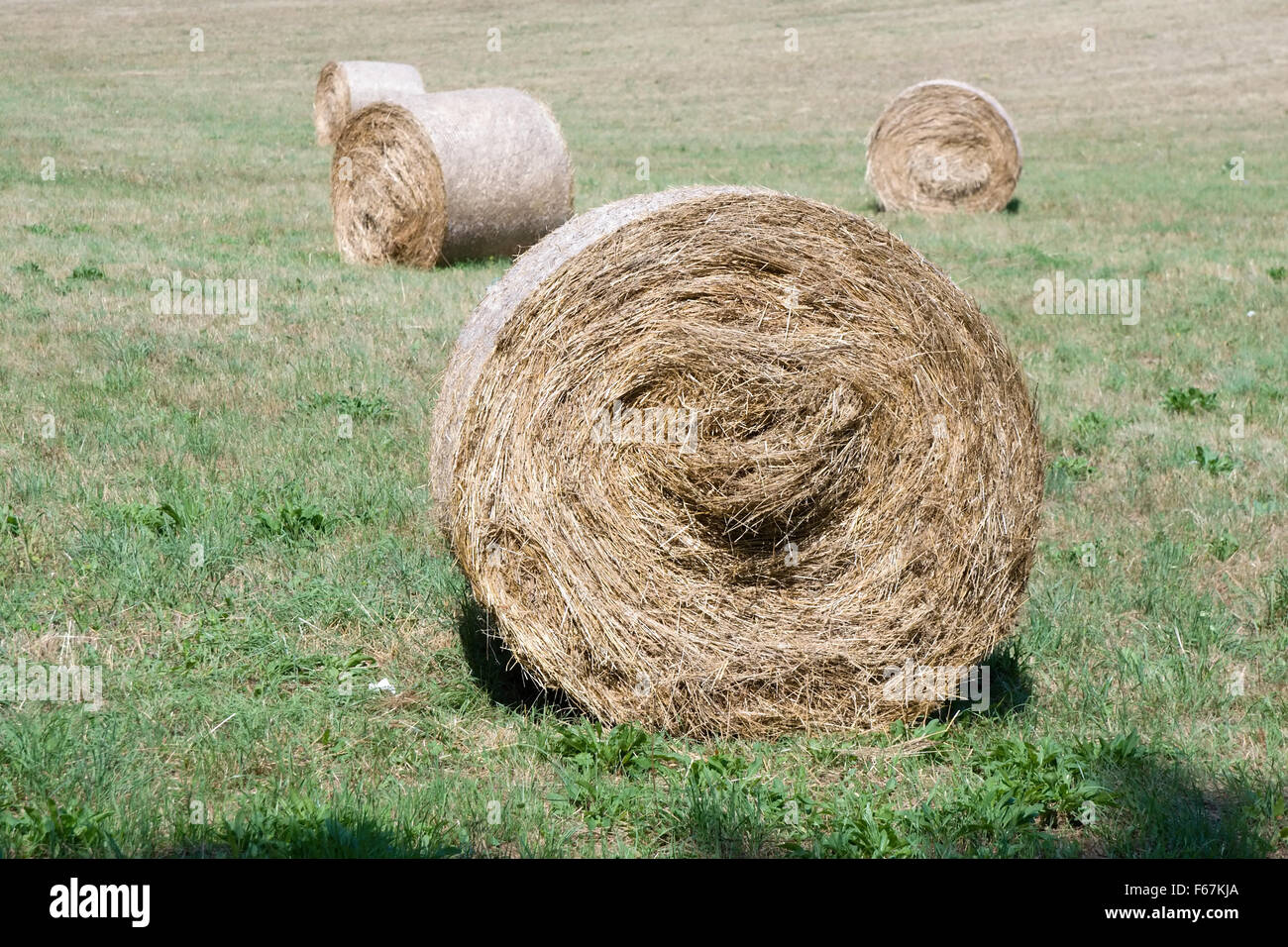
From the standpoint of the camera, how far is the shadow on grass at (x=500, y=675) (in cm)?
464

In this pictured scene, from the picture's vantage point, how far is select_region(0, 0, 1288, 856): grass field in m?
3.83

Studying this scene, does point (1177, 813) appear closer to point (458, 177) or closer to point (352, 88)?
point (458, 177)

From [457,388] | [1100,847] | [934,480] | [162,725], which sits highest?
[457,388]

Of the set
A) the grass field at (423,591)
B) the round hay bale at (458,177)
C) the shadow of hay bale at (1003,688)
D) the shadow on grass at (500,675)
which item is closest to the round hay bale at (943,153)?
the grass field at (423,591)

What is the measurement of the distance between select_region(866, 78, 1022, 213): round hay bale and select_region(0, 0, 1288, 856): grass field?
1769 mm

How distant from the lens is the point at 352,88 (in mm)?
21875

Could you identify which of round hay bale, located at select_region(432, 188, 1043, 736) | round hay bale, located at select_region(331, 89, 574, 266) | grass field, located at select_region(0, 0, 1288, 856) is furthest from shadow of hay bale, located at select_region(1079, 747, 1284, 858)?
round hay bale, located at select_region(331, 89, 574, 266)

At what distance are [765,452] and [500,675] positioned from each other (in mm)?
1414

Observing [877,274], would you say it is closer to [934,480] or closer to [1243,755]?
[934,480]

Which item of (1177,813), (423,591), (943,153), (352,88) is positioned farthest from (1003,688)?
(352,88)

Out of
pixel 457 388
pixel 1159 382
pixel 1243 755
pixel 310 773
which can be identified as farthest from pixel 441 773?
pixel 1159 382

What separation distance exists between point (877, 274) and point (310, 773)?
2.80m

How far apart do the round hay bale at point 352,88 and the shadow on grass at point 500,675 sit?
1822 cm

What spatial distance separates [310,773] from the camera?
398 cm
